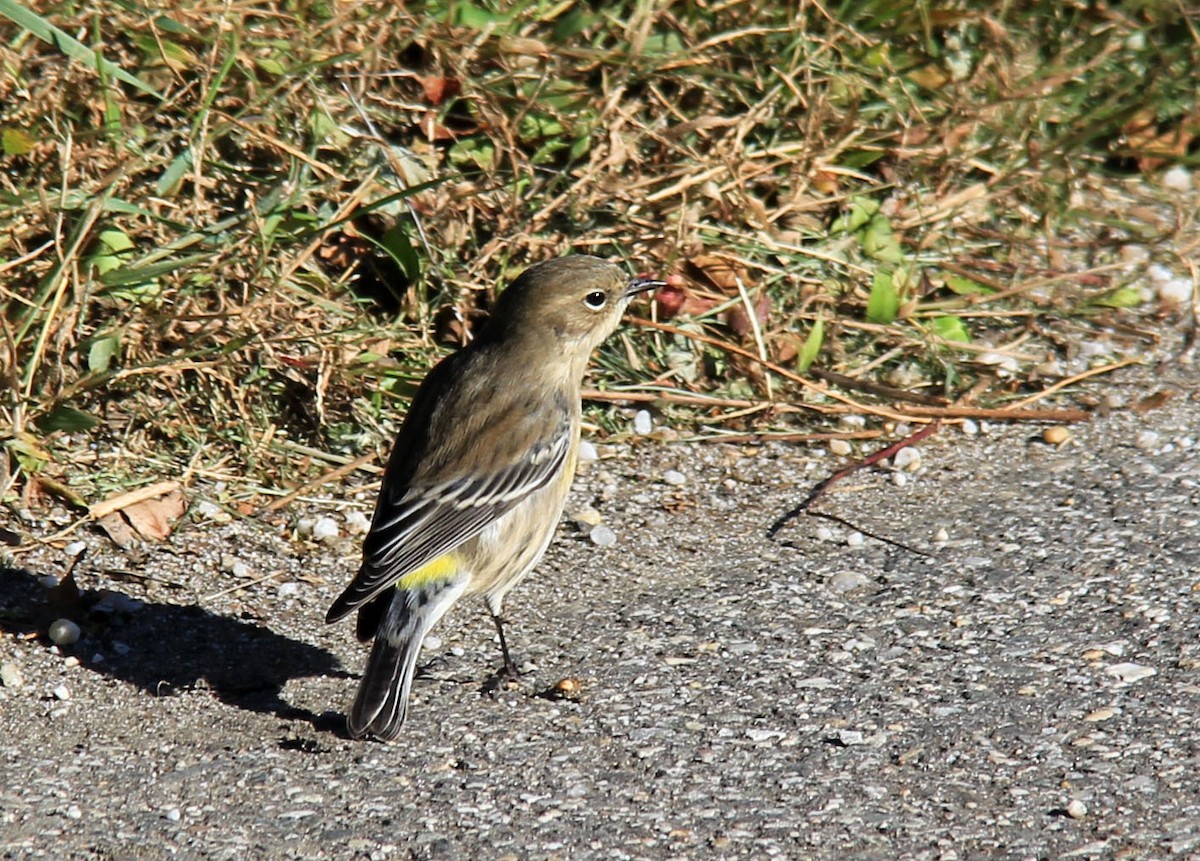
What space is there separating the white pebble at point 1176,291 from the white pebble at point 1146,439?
3.69ft

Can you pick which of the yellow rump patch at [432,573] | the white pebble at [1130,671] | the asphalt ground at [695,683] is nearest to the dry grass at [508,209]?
the asphalt ground at [695,683]

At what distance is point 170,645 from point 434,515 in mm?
903

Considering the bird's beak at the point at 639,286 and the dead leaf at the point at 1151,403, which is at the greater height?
the bird's beak at the point at 639,286

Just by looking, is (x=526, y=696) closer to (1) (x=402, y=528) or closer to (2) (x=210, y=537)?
(1) (x=402, y=528)

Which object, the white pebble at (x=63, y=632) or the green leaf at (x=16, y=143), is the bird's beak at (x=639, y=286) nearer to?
the white pebble at (x=63, y=632)

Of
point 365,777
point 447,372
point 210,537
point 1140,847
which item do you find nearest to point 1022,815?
point 1140,847

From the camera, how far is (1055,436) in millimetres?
6031

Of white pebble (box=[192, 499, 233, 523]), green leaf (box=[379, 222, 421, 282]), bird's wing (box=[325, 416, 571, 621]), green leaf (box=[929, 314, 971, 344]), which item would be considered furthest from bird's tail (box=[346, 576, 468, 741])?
green leaf (box=[929, 314, 971, 344])

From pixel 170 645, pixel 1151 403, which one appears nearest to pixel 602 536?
pixel 170 645

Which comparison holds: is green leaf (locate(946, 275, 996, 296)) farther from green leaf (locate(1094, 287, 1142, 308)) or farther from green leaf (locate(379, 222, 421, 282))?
green leaf (locate(379, 222, 421, 282))

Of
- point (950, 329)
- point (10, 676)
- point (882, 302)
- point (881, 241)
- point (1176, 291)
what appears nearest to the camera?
point (10, 676)

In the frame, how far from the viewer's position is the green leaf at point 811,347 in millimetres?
6160

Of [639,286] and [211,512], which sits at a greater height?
[639,286]

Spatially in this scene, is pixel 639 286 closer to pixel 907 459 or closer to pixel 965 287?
pixel 907 459
